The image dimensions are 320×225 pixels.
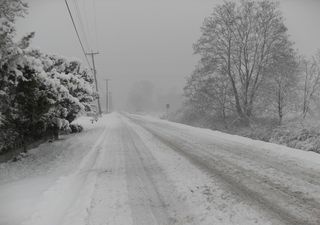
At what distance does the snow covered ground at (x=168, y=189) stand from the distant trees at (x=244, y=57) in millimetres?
16597

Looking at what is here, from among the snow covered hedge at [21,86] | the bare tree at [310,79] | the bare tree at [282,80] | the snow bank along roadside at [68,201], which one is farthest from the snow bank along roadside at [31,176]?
the bare tree at [310,79]

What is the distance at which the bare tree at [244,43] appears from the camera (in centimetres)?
2647

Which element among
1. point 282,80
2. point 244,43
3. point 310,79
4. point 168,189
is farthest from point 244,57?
point 168,189

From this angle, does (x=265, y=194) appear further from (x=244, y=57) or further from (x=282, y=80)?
(x=244, y=57)

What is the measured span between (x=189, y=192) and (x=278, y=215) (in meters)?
1.88

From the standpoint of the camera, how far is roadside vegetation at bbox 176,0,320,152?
26047 mm

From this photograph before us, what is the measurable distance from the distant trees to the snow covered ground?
1660cm

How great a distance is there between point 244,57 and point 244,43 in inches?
48.4

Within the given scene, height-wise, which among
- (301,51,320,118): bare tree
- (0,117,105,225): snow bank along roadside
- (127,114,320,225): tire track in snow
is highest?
(301,51,320,118): bare tree

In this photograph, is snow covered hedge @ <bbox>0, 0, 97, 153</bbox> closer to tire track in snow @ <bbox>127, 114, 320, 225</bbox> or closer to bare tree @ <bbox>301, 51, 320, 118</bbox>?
tire track in snow @ <bbox>127, 114, 320, 225</bbox>

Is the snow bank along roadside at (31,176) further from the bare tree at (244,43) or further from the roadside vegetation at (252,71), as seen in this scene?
the bare tree at (244,43)

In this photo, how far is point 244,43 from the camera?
2783 cm

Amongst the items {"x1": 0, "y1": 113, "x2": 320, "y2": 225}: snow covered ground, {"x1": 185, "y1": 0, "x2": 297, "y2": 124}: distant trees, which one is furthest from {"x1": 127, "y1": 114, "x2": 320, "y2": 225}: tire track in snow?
{"x1": 185, "y1": 0, "x2": 297, "y2": 124}: distant trees

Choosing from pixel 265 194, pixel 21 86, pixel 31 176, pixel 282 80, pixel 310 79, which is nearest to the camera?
pixel 265 194
